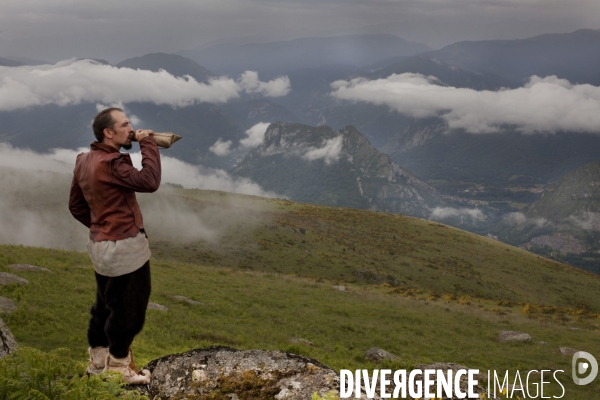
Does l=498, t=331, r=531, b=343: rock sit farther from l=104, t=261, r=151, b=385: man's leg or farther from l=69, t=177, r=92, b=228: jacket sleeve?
l=69, t=177, r=92, b=228: jacket sleeve

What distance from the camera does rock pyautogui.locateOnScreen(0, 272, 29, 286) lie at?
1792 cm

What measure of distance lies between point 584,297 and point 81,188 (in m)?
94.2

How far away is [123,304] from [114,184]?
5.71ft

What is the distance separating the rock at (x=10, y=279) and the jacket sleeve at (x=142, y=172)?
15664mm

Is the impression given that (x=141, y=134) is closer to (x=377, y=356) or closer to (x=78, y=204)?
(x=78, y=204)

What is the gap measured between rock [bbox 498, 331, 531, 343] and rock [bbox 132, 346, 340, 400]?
81.3 feet

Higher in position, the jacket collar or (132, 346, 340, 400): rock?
the jacket collar

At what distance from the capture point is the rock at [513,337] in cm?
2667

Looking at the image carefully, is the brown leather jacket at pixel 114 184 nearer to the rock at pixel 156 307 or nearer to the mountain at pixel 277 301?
the mountain at pixel 277 301

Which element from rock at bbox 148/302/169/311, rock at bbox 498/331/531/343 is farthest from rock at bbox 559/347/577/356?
rock at bbox 148/302/169/311

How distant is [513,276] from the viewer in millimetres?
83562

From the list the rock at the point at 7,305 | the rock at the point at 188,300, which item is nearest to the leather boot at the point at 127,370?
the rock at the point at 7,305

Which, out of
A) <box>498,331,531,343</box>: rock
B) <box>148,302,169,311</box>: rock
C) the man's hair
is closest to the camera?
the man's hair

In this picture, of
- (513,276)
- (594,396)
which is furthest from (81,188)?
(513,276)
